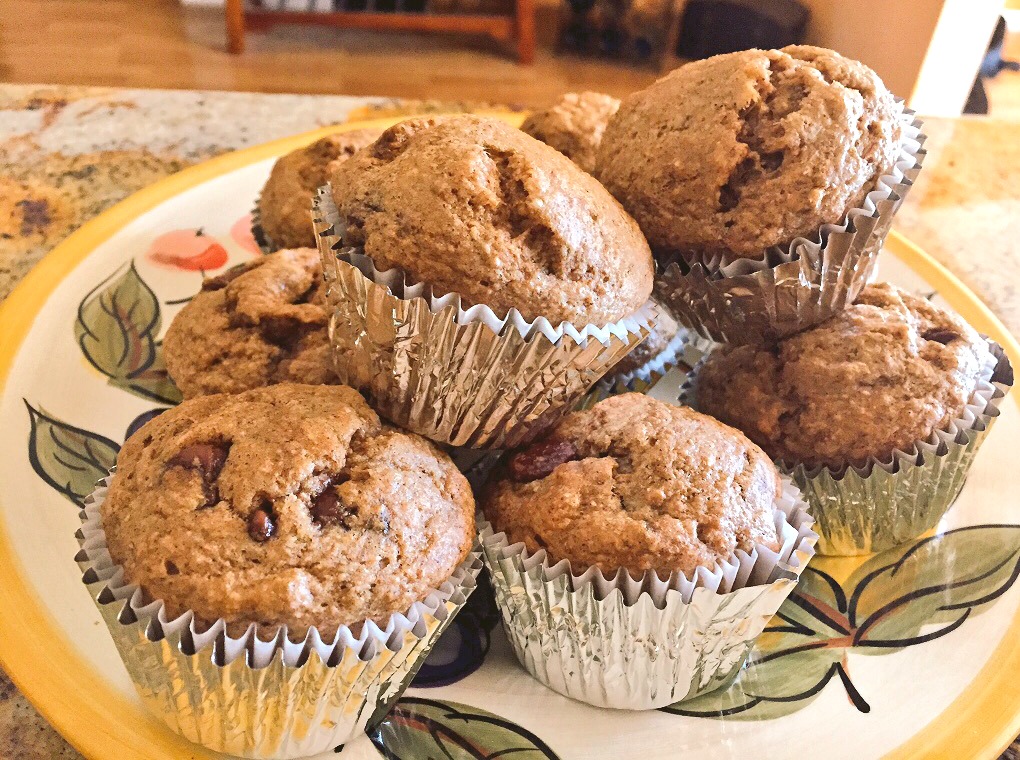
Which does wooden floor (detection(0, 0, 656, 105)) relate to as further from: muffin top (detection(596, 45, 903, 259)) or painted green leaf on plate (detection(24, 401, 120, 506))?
muffin top (detection(596, 45, 903, 259))

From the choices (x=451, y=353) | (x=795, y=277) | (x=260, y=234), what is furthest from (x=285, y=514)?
(x=260, y=234)

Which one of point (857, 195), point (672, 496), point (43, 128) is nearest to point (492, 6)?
point (43, 128)

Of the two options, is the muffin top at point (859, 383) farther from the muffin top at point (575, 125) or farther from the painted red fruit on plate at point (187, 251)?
the painted red fruit on plate at point (187, 251)

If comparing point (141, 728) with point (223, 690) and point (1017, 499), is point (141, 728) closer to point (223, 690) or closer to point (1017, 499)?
point (223, 690)

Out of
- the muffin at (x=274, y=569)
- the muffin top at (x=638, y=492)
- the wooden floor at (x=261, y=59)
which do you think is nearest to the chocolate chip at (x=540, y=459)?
the muffin top at (x=638, y=492)

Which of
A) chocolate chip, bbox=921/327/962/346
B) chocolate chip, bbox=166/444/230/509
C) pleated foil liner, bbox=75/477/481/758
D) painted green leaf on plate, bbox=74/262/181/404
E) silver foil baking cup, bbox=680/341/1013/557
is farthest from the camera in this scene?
painted green leaf on plate, bbox=74/262/181/404

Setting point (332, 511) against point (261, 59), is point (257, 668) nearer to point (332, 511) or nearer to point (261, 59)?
point (332, 511)

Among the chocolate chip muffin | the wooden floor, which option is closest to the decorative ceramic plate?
the chocolate chip muffin
